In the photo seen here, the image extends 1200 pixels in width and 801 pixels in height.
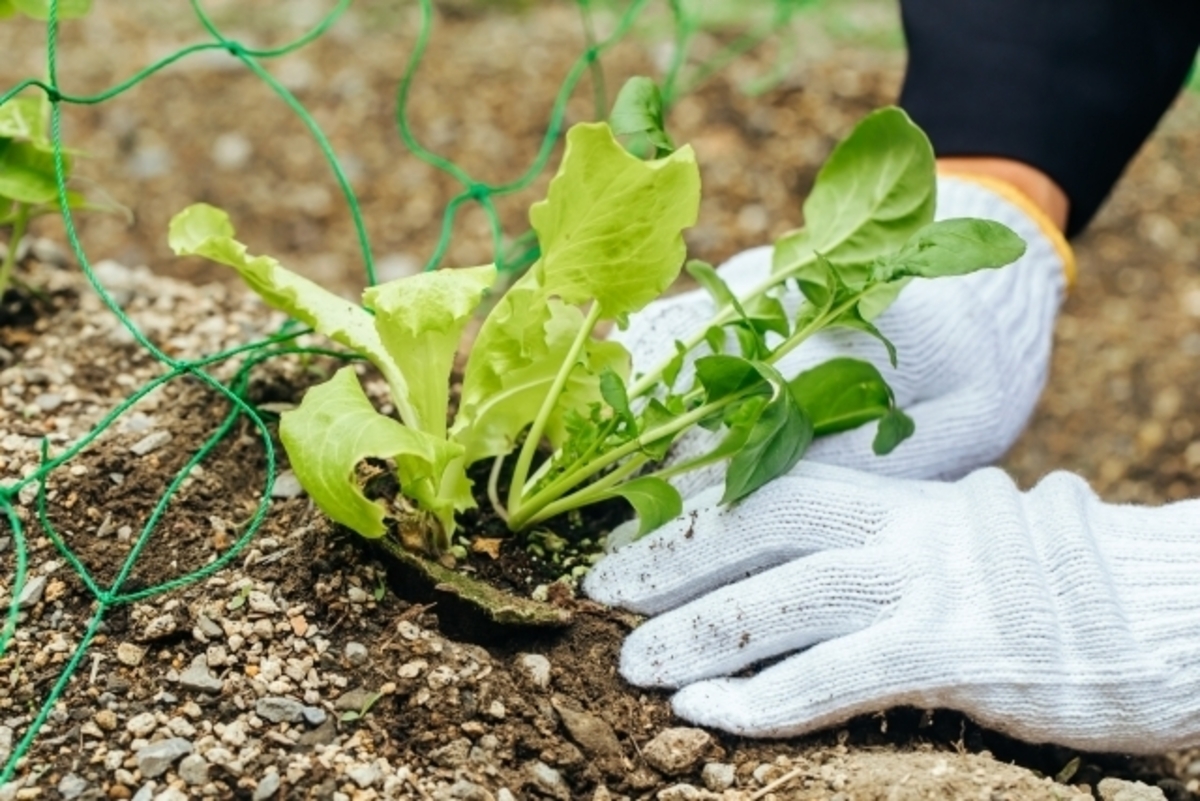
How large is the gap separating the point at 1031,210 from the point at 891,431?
0.56m

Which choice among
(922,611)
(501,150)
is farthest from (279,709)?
(501,150)

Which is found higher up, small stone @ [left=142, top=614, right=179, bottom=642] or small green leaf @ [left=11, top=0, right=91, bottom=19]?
small green leaf @ [left=11, top=0, right=91, bottom=19]

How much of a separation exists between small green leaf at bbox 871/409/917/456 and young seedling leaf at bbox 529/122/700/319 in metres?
0.31

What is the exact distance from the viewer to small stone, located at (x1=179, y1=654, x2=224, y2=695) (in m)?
1.18

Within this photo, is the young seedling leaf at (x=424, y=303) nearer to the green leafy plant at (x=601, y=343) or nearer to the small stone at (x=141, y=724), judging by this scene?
the green leafy plant at (x=601, y=343)

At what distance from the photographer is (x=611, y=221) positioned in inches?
46.1

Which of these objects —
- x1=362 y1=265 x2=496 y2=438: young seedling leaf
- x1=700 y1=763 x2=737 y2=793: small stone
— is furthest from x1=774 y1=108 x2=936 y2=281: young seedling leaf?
x1=700 y1=763 x2=737 y2=793: small stone

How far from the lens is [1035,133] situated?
6.02 ft

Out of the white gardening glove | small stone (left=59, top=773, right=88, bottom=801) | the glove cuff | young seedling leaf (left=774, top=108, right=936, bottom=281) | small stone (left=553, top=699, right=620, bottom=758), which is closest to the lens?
small stone (left=59, top=773, right=88, bottom=801)

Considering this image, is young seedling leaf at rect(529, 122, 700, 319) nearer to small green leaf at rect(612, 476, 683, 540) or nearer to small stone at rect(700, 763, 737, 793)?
small green leaf at rect(612, 476, 683, 540)

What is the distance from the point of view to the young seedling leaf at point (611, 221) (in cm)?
113

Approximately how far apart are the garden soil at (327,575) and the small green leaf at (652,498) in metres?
0.12

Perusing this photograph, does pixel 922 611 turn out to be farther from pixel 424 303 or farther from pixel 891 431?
pixel 424 303

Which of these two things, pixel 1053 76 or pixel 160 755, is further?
pixel 1053 76
